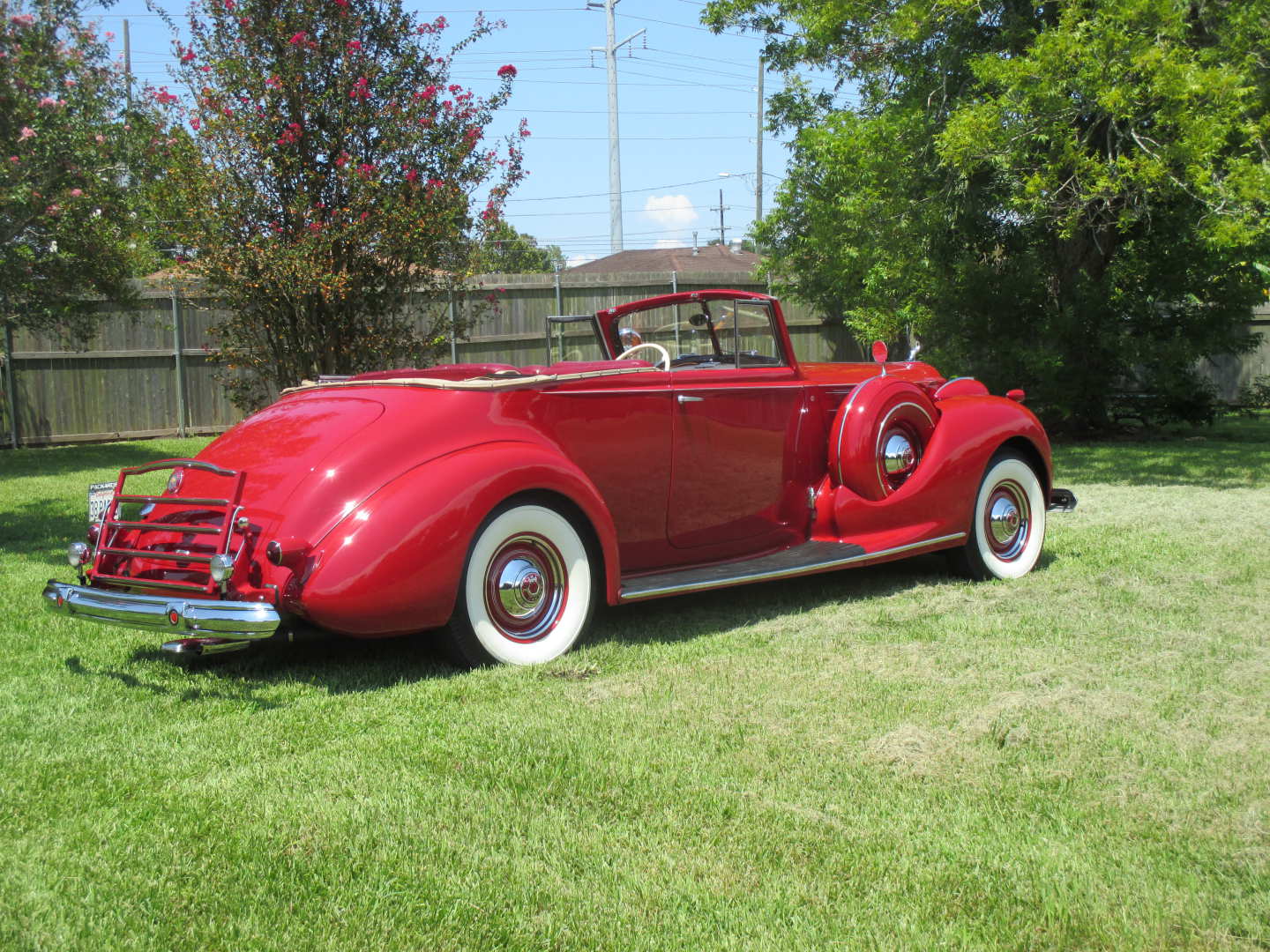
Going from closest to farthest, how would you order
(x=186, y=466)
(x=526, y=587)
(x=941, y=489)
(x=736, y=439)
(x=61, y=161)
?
(x=186, y=466) → (x=526, y=587) → (x=736, y=439) → (x=941, y=489) → (x=61, y=161)

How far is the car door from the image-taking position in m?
5.33

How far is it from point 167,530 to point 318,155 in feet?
20.9

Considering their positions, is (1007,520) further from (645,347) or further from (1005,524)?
(645,347)

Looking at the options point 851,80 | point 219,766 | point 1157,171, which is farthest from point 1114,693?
point 851,80

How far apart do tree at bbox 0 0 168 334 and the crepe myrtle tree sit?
0.59m

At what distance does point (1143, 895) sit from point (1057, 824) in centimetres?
38

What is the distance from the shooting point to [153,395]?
51.6 feet

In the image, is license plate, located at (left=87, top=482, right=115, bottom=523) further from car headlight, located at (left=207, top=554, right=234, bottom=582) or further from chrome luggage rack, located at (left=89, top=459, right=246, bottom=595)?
car headlight, located at (left=207, top=554, right=234, bottom=582)

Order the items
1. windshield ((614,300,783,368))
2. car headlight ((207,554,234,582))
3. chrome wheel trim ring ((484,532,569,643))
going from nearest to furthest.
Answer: car headlight ((207,554,234,582))
chrome wheel trim ring ((484,532,569,643))
windshield ((614,300,783,368))


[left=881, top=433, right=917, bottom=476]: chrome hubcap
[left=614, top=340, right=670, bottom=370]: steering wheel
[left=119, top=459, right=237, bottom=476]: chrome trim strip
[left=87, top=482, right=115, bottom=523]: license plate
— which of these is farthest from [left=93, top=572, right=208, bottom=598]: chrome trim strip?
[left=881, top=433, right=917, bottom=476]: chrome hubcap

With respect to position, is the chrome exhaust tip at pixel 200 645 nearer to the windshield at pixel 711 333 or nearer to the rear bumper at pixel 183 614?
the rear bumper at pixel 183 614

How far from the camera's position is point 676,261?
39125 mm

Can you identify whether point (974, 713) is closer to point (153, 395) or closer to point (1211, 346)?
point (1211, 346)

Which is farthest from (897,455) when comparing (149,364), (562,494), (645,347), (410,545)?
(149,364)
